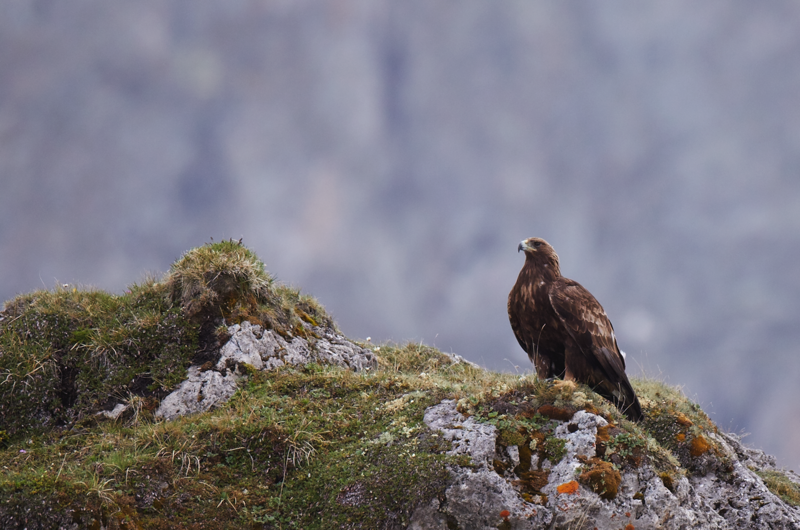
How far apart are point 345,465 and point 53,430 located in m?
5.78

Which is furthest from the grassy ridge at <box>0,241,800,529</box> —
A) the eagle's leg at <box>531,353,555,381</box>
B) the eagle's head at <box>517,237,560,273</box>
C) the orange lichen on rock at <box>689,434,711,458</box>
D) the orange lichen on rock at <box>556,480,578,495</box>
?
the eagle's head at <box>517,237,560,273</box>

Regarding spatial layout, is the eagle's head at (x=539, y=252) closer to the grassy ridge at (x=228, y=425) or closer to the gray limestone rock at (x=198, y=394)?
the grassy ridge at (x=228, y=425)

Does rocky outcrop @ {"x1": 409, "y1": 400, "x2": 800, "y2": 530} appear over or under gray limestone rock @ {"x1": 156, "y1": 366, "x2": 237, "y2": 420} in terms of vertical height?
under

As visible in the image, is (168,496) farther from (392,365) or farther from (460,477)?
(392,365)

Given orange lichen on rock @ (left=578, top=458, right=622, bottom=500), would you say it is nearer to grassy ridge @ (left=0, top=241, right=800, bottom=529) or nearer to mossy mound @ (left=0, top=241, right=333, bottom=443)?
grassy ridge @ (left=0, top=241, right=800, bottom=529)

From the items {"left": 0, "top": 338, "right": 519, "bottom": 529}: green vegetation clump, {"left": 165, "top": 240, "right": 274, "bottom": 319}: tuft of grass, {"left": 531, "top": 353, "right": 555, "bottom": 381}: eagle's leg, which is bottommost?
{"left": 0, "top": 338, "right": 519, "bottom": 529}: green vegetation clump

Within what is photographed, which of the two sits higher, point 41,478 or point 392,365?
point 392,365

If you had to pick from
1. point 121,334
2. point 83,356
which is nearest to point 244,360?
point 121,334

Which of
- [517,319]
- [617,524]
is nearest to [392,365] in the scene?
[517,319]

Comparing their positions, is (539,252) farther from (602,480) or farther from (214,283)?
(214,283)

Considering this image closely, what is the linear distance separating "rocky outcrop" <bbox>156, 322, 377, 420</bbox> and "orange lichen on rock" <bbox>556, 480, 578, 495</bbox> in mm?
5660

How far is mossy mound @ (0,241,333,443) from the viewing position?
33.6ft

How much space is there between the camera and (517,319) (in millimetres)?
10195

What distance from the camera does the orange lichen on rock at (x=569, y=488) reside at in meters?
6.92
